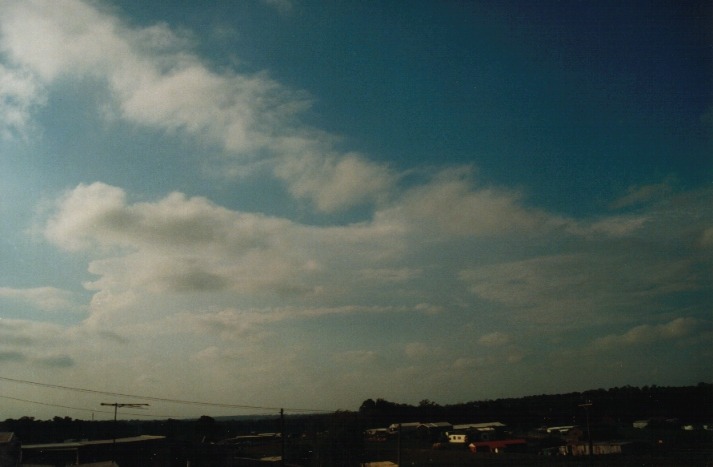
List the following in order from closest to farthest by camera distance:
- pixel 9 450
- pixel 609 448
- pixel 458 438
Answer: pixel 9 450 < pixel 609 448 < pixel 458 438

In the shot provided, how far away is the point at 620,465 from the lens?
6266 centimetres

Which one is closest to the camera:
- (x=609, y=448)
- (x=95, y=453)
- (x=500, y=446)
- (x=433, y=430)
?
(x=95, y=453)

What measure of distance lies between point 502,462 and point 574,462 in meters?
9.81

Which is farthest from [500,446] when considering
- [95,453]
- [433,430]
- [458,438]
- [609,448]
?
[95,453]

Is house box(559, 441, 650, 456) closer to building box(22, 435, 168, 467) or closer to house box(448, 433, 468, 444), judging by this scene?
house box(448, 433, 468, 444)

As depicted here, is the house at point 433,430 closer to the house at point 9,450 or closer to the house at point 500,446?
the house at point 500,446

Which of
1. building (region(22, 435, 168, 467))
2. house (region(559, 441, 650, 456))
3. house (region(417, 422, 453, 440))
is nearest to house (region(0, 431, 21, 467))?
building (region(22, 435, 168, 467))

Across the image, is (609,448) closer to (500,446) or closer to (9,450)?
(500,446)

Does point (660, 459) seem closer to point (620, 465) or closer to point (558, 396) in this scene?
point (620, 465)

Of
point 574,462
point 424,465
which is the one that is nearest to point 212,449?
point 424,465

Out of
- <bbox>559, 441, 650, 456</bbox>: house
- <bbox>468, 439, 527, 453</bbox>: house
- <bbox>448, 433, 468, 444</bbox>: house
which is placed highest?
<bbox>559, 441, 650, 456</bbox>: house

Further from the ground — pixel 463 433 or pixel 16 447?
pixel 16 447

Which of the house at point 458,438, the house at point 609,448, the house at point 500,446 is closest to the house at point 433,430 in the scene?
the house at point 458,438

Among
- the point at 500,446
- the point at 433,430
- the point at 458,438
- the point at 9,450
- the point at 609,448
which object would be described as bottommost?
the point at 433,430
